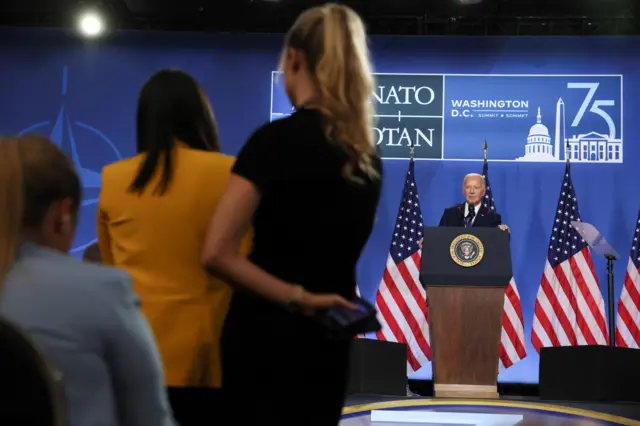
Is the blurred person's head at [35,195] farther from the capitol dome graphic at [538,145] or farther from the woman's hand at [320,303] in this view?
the capitol dome graphic at [538,145]

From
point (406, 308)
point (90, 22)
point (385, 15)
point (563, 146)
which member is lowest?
point (406, 308)

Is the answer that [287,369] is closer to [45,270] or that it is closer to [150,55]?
[45,270]

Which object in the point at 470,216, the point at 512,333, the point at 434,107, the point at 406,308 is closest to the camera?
the point at 470,216

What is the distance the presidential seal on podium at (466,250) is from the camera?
17.2 feet

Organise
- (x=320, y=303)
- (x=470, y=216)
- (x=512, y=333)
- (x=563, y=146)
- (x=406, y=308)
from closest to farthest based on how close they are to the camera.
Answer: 1. (x=320, y=303)
2. (x=470, y=216)
3. (x=512, y=333)
4. (x=406, y=308)
5. (x=563, y=146)

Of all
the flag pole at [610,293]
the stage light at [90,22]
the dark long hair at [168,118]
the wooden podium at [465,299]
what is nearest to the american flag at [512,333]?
the flag pole at [610,293]

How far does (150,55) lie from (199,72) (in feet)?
1.70

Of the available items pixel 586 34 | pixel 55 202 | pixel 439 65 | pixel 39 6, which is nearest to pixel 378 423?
pixel 55 202

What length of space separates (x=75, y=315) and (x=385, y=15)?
7.53 metres

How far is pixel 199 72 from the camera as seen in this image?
8164 millimetres

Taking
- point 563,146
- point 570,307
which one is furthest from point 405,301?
point 563,146

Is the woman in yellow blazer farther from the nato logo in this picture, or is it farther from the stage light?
the stage light

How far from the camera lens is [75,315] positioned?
97cm

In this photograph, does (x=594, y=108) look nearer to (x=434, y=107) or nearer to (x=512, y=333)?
(x=434, y=107)
